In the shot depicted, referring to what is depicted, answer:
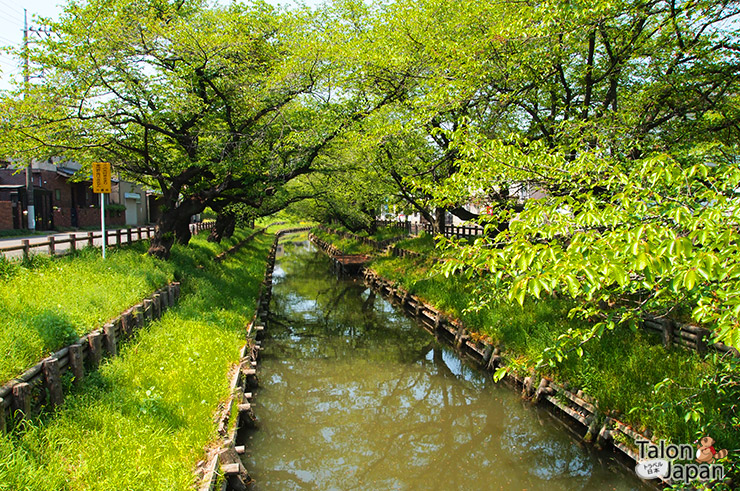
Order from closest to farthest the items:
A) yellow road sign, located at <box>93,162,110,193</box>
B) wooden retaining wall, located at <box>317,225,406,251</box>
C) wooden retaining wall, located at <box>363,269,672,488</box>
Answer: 1. wooden retaining wall, located at <box>363,269,672,488</box>
2. yellow road sign, located at <box>93,162,110,193</box>
3. wooden retaining wall, located at <box>317,225,406,251</box>

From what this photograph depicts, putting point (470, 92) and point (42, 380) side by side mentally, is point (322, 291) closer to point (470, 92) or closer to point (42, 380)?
point (470, 92)

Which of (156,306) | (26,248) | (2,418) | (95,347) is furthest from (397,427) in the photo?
(26,248)

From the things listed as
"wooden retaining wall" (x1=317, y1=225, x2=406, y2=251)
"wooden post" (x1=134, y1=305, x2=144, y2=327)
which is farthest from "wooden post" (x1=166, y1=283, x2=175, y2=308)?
"wooden retaining wall" (x1=317, y1=225, x2=406, y2=251)

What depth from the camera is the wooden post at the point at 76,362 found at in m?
6.56

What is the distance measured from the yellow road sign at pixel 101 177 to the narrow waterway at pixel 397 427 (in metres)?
6.88

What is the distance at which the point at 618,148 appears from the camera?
9070mm

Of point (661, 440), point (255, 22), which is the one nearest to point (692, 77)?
point (661, 440)

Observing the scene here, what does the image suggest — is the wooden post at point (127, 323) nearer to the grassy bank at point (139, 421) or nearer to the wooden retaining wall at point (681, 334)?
the grassy bank at point (139, 421)

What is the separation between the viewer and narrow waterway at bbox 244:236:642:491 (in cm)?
788

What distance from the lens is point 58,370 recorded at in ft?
19.8

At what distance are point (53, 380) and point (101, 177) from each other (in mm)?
8262

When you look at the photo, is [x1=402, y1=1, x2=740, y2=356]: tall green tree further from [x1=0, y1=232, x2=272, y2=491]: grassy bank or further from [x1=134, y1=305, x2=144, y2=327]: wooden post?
[x1=134, y1=305, x2=144, y2=327]: wooden post

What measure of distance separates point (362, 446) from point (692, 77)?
1082 centimetres

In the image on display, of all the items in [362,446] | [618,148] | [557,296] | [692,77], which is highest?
[692,77]
